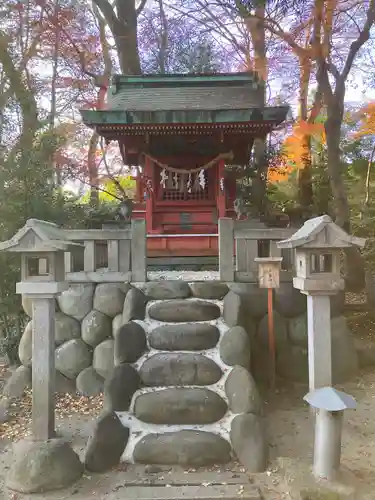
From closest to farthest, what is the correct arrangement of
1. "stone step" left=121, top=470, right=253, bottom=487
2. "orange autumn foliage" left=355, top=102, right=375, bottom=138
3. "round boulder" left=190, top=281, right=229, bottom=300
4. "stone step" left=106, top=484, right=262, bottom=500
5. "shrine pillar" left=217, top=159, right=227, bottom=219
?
"stone step" left=106, top=484, right=262, bottom=500 < "stone step" left=121, top=470, right=253, bottom=487 < "round boulder" left=190, top=281, right=229, bottom=300 < "shrine pillar" left=217, top=159, right=227, bottom=219 < "orange autumn foliage" left=355, top=102, right=375, bottom=138

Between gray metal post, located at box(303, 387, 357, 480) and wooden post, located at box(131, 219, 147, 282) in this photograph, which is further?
wooden post, located at box(131, 219, 147, 282)

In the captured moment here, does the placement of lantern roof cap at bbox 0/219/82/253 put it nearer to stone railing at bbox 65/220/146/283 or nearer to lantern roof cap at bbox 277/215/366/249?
stone railing at bbox 65/220/146/283

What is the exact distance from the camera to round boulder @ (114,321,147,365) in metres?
5.23

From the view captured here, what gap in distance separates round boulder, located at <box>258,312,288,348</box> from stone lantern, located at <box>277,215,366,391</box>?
1825 millimetres

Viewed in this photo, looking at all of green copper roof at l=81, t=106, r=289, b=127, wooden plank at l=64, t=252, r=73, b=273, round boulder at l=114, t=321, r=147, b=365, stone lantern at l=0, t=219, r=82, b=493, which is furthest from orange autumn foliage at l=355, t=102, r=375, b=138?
stone lantern at l=0, t=219, r=82, b=493

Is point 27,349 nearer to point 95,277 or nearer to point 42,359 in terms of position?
point 95,277

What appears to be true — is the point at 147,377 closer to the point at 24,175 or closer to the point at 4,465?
the point at 4,465

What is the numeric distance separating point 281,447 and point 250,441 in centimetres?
55

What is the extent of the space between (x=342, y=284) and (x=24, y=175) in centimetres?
583

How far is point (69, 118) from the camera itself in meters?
17.4

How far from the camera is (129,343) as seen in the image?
209 inches

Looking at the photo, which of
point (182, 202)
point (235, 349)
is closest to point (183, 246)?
point (182, 202)

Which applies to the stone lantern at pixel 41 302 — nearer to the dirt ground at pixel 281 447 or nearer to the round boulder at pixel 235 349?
the dirt ground at pixel 281 447

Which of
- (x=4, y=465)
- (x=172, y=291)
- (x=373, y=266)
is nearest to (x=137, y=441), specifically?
(x=4, y=465)
